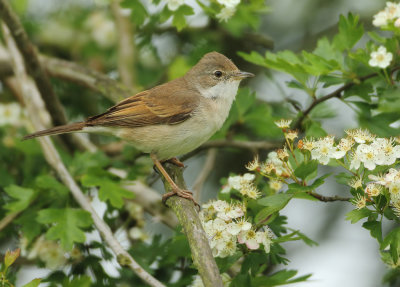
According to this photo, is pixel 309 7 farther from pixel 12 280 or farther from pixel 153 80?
pixel 12 280

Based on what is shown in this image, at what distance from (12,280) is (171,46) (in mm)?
3759

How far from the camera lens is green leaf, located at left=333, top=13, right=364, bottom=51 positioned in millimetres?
3828

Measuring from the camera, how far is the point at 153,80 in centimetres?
652

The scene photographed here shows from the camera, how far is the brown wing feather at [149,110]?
441 cm

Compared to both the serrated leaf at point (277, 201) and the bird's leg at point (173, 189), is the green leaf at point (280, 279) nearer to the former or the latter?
the serrated leaf at point (277, 201)

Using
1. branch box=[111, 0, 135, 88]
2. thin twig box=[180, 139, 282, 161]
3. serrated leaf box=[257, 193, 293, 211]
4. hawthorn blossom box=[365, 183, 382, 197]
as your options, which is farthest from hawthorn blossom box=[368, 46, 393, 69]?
branch box=[111, 0, 135, 88]

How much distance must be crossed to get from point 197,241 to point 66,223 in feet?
4.53

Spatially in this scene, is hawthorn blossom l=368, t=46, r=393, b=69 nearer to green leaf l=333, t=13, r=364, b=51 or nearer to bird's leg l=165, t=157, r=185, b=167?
green leaf l=333, t=13, r=364, b=51

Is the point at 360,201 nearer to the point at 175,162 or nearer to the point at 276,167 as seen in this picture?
the point at 276,167

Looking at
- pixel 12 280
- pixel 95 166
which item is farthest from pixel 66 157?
pixel 12 280

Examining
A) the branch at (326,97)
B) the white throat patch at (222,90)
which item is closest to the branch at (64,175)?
the white throat patch at (222,90)

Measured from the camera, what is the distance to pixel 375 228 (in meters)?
2.72

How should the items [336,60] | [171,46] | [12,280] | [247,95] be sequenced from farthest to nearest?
1. [171,46]
2. [247,95]
3. [336,60]
4. [12,280]

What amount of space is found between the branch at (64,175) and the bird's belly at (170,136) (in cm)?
57
